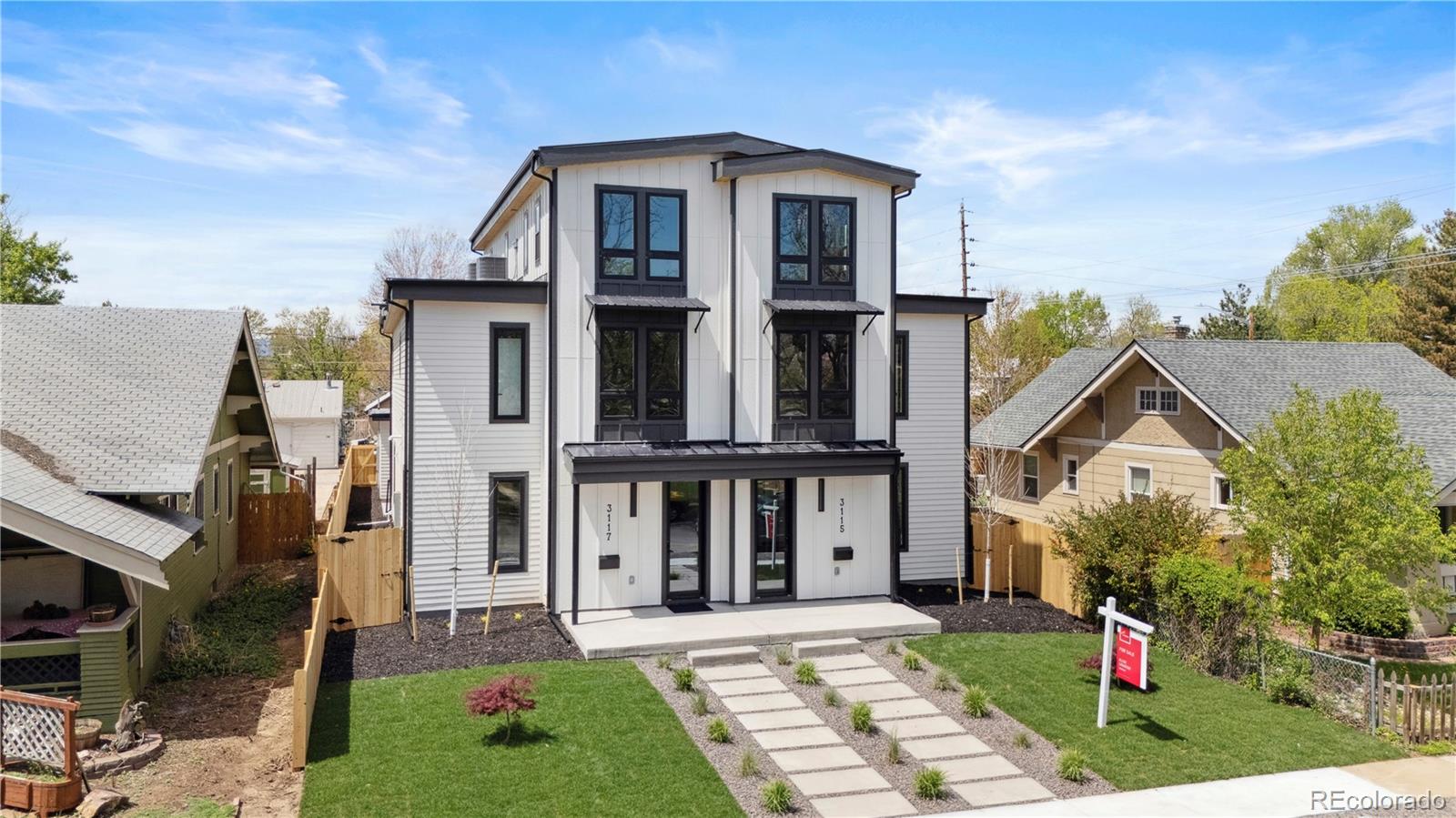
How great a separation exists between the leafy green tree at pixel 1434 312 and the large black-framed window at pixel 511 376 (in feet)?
130

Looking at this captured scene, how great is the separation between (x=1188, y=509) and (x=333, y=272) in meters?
50.1

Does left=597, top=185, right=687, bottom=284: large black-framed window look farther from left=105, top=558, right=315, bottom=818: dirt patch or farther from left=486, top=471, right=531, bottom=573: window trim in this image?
left=105, top=558, right=315, bottom=818: dirt patch

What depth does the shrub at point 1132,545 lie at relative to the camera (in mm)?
15430

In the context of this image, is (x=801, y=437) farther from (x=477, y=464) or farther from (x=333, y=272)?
(x=333, y=272)

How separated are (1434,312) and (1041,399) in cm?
2368

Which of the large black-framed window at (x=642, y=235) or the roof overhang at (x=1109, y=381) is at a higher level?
the large black-framed window at (x=642, y=235)

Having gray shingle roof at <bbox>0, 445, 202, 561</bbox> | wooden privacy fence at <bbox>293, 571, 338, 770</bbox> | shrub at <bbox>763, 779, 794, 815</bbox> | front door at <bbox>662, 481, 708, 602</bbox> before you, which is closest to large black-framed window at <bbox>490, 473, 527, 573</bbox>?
Answer: front door at <bbox>662, 481, 708, 602</bbox>

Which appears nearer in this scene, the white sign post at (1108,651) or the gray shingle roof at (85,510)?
the gray shingle roof at (85,510)

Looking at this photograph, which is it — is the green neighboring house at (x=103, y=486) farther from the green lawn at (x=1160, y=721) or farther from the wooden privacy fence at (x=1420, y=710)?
the wooden privacy fence at (x=1420, y=710)

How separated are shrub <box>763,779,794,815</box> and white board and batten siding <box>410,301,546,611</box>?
829 centimetres

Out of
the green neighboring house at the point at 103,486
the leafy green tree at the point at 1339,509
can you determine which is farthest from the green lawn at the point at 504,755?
the leafy green tree at the point at 1339,509

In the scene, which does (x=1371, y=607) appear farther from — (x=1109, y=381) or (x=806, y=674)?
(x=1109, y=381)

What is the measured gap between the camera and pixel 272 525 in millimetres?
22406

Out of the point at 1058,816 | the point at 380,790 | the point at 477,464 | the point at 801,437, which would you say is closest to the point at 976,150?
the point at 801,437
